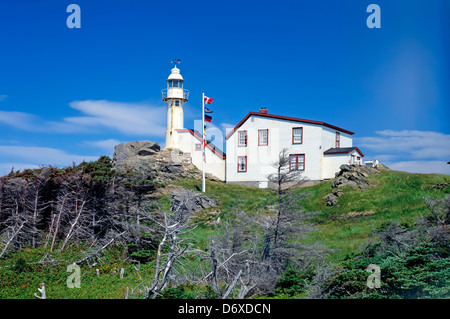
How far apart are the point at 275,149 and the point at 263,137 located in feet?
5.03

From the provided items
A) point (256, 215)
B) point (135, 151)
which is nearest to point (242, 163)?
point (135, 151)

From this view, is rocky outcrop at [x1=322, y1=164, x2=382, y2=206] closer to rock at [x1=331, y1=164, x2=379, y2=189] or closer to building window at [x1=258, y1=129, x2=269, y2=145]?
rock at [x1=331, y1=164, x2=379, y2=189]

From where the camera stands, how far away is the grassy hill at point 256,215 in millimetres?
12938

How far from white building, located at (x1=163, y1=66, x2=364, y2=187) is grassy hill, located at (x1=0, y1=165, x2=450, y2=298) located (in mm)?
2259

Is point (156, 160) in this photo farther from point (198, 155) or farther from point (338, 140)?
point (338, 140)

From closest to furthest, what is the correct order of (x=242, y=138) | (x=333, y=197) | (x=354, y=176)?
1. (x=333, y=197)
2. (x=354, y=176)
3. (x=242, y=138)

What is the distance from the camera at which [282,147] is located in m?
34.0

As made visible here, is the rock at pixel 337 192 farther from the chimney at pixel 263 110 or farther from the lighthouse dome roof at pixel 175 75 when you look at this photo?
the lighthouse dome roof at pixel 175 75

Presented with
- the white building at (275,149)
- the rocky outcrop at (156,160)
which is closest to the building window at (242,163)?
the white building at (275,149)

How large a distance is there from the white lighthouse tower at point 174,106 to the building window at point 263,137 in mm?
9678

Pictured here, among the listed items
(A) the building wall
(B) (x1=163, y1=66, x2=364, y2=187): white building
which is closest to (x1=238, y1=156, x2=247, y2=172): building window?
(B) (x1=163, y1=66, x2=364, y2=187): white building
